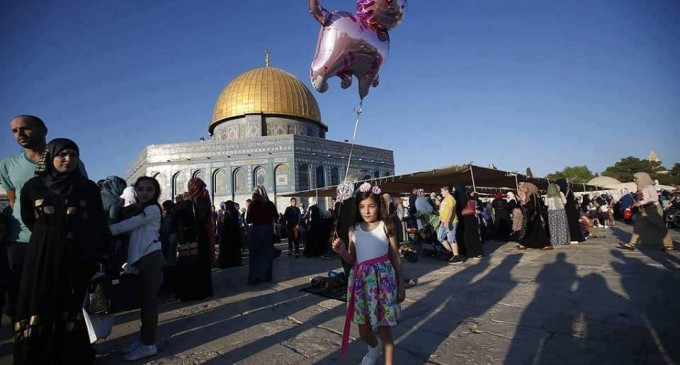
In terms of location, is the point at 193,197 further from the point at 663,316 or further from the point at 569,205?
the point at 569,205

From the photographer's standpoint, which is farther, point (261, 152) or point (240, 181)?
point (240, 181)

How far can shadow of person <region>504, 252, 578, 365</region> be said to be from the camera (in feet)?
7.39

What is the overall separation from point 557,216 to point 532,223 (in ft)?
2.07

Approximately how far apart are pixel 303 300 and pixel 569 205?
22.1 feet

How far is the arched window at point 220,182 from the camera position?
25703 mm

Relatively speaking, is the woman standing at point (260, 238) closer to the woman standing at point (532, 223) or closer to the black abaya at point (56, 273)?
the black abaya at point (56, 273)

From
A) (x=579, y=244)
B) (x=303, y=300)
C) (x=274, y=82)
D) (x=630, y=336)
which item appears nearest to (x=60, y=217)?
(x=303, y=300)

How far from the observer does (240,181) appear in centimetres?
2578


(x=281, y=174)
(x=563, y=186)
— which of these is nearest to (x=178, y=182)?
(x=281, y=174)

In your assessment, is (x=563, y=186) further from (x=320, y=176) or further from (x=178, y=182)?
(x=178, y=182)

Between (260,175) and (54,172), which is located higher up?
(260,175)

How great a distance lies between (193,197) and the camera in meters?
4.13

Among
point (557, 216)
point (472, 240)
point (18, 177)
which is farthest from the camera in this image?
point (557, 216)

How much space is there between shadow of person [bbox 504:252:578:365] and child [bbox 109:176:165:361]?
256 cm
